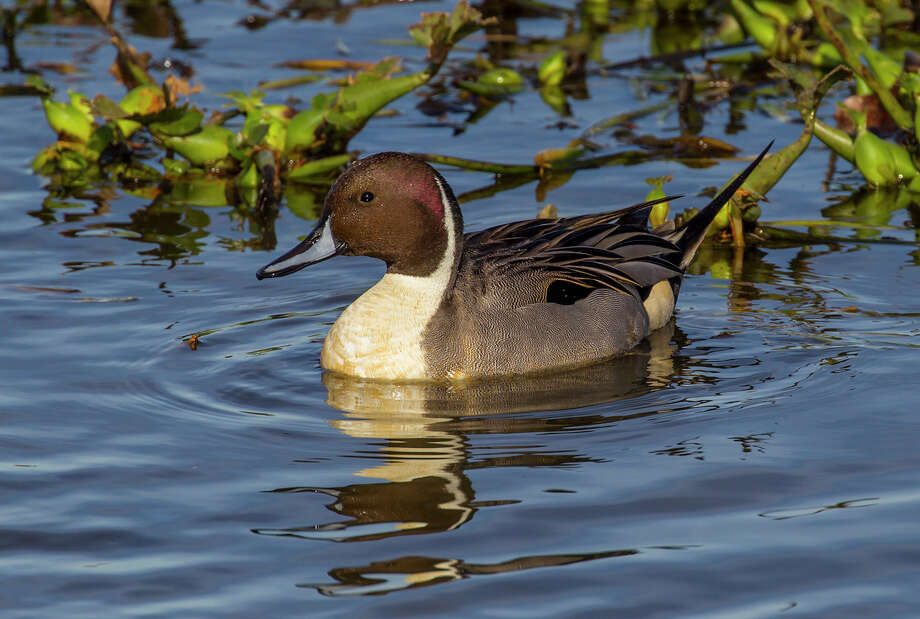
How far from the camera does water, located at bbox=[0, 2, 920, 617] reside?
4.28m

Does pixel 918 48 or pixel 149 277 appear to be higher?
pixel 918 48

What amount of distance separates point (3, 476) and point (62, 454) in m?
0.26

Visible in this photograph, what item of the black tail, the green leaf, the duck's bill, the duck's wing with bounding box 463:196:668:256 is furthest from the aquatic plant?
the duck's bill

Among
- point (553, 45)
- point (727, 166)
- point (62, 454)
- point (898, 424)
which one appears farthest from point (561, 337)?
point (553, 45)

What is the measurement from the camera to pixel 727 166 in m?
8.87

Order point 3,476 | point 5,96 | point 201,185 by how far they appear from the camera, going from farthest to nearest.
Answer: point 5,96 < point 201,185 < point 3,476

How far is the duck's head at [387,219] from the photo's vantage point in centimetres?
620

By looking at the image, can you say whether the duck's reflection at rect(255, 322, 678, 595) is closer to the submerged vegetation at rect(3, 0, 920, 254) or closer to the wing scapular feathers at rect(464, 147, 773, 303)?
the wing scapular feathers at rect(464, 147, 773, 303)

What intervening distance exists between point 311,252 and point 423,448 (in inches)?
51.1

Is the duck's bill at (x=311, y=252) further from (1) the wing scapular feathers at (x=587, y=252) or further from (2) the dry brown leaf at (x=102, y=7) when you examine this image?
(2) the dry brown leaf at (x=102, y=7)

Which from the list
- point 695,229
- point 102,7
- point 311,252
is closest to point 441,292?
point 311,252

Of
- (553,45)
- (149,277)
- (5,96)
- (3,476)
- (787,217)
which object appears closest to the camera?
(3,476)

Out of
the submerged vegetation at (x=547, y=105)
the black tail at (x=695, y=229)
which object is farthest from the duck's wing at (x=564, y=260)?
the submerged vegetation at (x=547, y=105)

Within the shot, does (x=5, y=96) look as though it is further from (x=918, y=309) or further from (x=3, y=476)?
(x=918, y=309)
